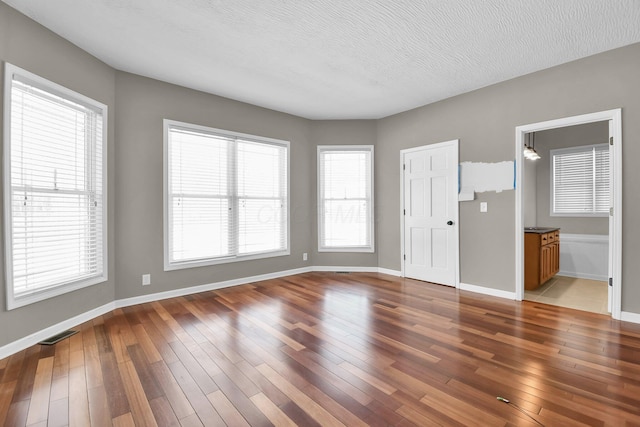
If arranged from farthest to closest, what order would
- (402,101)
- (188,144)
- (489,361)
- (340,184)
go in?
1. (340,184)
2. (402,101)
3. (188,144)
4. (489,361)

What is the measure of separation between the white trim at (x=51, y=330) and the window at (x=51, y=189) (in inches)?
12.1

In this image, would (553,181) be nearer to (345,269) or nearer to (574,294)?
(574,294)

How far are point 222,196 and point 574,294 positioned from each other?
5157 mm

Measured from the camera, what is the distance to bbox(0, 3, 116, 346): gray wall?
2.38m

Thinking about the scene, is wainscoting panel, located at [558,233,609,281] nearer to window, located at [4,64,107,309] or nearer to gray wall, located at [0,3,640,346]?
gray wall, located at [0,3,640,346]

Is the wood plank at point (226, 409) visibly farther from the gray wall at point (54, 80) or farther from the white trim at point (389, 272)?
the white trim at point (389, 272)

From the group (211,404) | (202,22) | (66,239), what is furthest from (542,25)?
(66,239)

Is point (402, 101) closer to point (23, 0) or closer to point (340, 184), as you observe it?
point (340, 184)

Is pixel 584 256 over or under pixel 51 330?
over

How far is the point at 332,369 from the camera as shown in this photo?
2.10 meters

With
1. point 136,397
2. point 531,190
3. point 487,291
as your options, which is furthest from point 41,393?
point 531,190

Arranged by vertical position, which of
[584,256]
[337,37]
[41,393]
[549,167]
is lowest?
[41,393]

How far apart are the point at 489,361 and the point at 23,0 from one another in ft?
15.1

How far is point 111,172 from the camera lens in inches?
134
